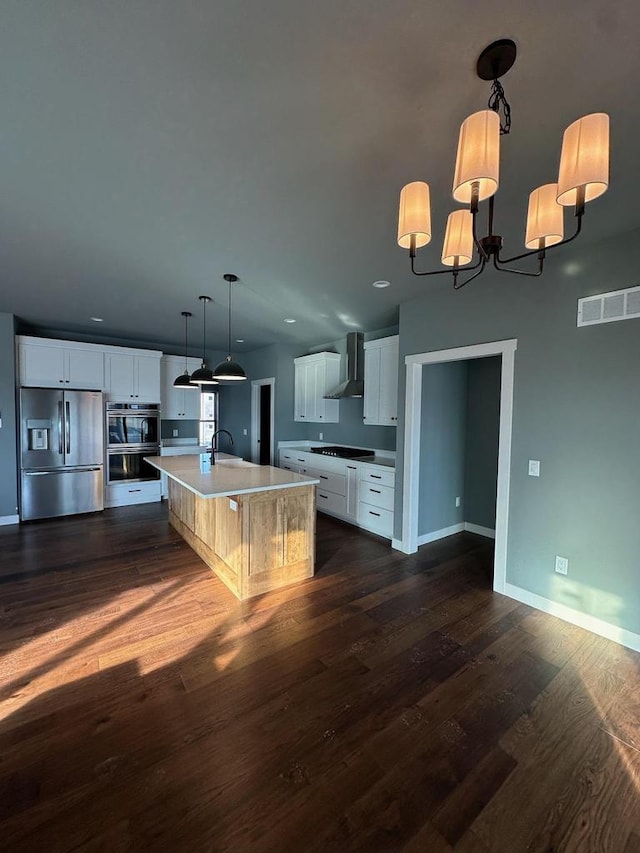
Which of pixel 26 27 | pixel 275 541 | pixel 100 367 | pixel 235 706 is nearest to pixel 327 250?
pixel 26 27

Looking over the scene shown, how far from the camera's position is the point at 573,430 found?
8.50 ft

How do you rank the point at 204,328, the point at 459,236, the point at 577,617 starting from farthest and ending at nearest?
the point at 204,328
the point at 577,617
the point at 459,236

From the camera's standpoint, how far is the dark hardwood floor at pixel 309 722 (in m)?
1.30

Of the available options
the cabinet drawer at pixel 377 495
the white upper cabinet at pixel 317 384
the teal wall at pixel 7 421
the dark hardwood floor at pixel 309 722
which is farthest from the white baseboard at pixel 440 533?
the teal wall at pixel 7 421

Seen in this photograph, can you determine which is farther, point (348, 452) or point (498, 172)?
point (348, 452)

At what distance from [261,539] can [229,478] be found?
0.62 m

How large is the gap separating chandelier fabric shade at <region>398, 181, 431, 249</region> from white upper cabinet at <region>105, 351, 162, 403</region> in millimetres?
5354

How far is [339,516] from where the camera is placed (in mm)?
4914

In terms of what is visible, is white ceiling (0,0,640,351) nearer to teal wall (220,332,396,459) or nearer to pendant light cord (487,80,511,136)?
pendant light cord (487,80,511,136)

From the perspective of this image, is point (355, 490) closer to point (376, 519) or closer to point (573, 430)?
point (376, 519)

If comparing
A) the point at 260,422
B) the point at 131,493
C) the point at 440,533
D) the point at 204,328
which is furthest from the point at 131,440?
the point at 440,533

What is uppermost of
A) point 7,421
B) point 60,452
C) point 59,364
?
point 59,364

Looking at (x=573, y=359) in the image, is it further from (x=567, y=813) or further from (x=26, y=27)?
(x=26, y=27)

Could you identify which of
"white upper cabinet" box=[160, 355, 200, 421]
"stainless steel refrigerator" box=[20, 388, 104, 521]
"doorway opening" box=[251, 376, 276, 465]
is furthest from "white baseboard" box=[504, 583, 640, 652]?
"white upper cabinet" box=[160, 355, 200, 421]
